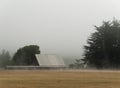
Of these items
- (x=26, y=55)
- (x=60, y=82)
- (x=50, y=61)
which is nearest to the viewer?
(x=60, y=82)

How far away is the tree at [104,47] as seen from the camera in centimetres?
4458

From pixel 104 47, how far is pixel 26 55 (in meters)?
13.5

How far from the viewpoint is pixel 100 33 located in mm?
48750

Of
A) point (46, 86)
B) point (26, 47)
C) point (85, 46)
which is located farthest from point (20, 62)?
point (46, 86)

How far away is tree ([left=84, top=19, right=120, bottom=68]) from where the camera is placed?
44575 millimetres

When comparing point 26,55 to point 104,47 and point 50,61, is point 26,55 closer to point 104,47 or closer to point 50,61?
point 50,61

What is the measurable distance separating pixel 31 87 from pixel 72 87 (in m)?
1.71

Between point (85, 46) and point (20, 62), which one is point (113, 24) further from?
point (20, 62)

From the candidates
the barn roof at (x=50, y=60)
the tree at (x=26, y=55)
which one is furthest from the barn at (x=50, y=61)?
the tree at (x=26, y=55)

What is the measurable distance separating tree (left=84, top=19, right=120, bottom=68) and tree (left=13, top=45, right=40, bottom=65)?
8.49 m

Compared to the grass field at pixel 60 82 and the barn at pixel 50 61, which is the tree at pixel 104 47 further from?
the grass field at pixel 60 82

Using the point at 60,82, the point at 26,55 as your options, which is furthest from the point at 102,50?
the point at 60,82

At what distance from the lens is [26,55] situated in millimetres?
53219

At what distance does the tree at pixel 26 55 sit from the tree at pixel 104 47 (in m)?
8.49
